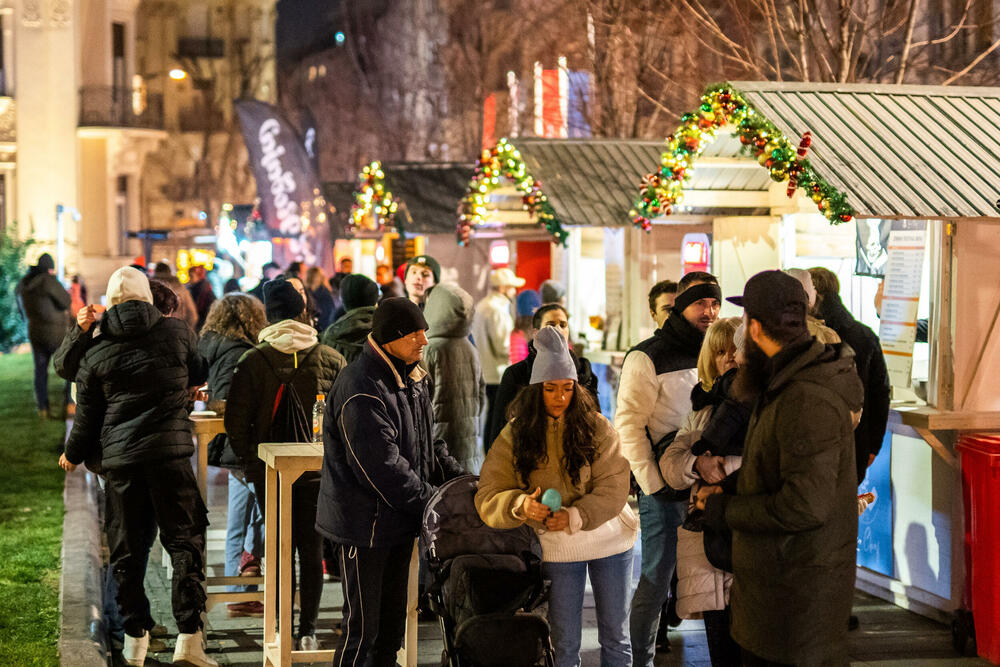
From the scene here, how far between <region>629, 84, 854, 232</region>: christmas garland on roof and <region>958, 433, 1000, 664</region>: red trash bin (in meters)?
1.57

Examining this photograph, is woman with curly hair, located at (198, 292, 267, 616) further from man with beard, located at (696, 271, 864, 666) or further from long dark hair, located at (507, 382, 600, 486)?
man with beard, located at (696, 271, 864, 666)

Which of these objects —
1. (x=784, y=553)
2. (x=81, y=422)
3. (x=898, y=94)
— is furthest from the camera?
(x=898, y=94)

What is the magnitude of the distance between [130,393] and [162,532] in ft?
2.62

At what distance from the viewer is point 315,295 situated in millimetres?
17594

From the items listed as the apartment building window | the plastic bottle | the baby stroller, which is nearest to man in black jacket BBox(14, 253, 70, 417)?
the plastic bottle

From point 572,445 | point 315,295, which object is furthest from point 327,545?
point 315,295

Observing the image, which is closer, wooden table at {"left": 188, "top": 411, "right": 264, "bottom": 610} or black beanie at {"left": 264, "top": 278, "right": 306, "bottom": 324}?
wooden table at {"left": 188, "top": 411, "right": 264, "bottom": 610}

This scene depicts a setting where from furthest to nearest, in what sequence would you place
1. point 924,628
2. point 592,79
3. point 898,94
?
point 592,79, point 898,94, point 924,628

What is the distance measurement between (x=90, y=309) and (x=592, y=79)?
18.1 metres

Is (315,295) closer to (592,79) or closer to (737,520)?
(592,79)

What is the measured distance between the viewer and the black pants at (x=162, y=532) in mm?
7293

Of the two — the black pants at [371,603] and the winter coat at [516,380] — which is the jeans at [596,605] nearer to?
the black pants at [371,603]

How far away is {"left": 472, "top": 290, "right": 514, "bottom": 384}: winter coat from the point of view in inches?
512

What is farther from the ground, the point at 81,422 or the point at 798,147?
the point at 798,147
